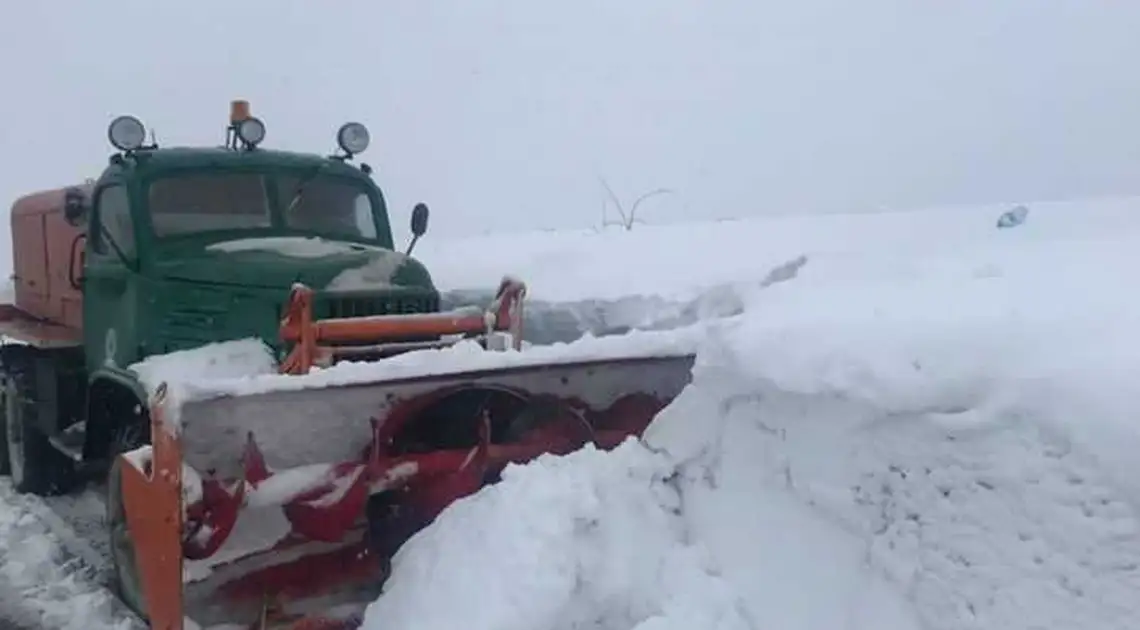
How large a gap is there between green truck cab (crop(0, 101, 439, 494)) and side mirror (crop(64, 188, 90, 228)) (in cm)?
1

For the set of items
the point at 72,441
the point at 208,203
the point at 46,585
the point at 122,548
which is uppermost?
the point at 208,203

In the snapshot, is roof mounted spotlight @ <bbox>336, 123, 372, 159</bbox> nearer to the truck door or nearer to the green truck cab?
the green truck cab

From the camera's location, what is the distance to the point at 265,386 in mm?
4297

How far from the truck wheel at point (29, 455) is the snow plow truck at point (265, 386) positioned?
0.01 metres

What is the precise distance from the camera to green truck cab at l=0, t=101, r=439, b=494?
19.1 feet

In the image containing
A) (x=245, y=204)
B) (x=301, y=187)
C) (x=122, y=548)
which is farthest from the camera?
(x=301, y=187)

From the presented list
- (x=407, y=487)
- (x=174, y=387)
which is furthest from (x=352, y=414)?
(x=174, y=387)

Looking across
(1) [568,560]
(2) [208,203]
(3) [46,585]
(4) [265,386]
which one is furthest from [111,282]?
(1) [568,560]

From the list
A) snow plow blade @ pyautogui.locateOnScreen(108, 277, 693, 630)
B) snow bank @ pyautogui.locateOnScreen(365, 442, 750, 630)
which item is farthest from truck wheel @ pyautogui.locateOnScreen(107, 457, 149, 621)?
snow bank @ pyautogui.locateOnScreen(365, 442, 750, 630)

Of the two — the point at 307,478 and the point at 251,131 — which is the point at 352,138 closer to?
the point at 251,131

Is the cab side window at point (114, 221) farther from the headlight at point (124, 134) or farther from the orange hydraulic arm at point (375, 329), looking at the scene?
the orange hydraulic arm at point (375, 329)

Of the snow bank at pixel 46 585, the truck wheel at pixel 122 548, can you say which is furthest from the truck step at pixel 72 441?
the truck wheel at pixel 122 548

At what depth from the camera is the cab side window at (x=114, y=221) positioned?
20.5 ft

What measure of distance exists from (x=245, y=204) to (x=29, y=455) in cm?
223
